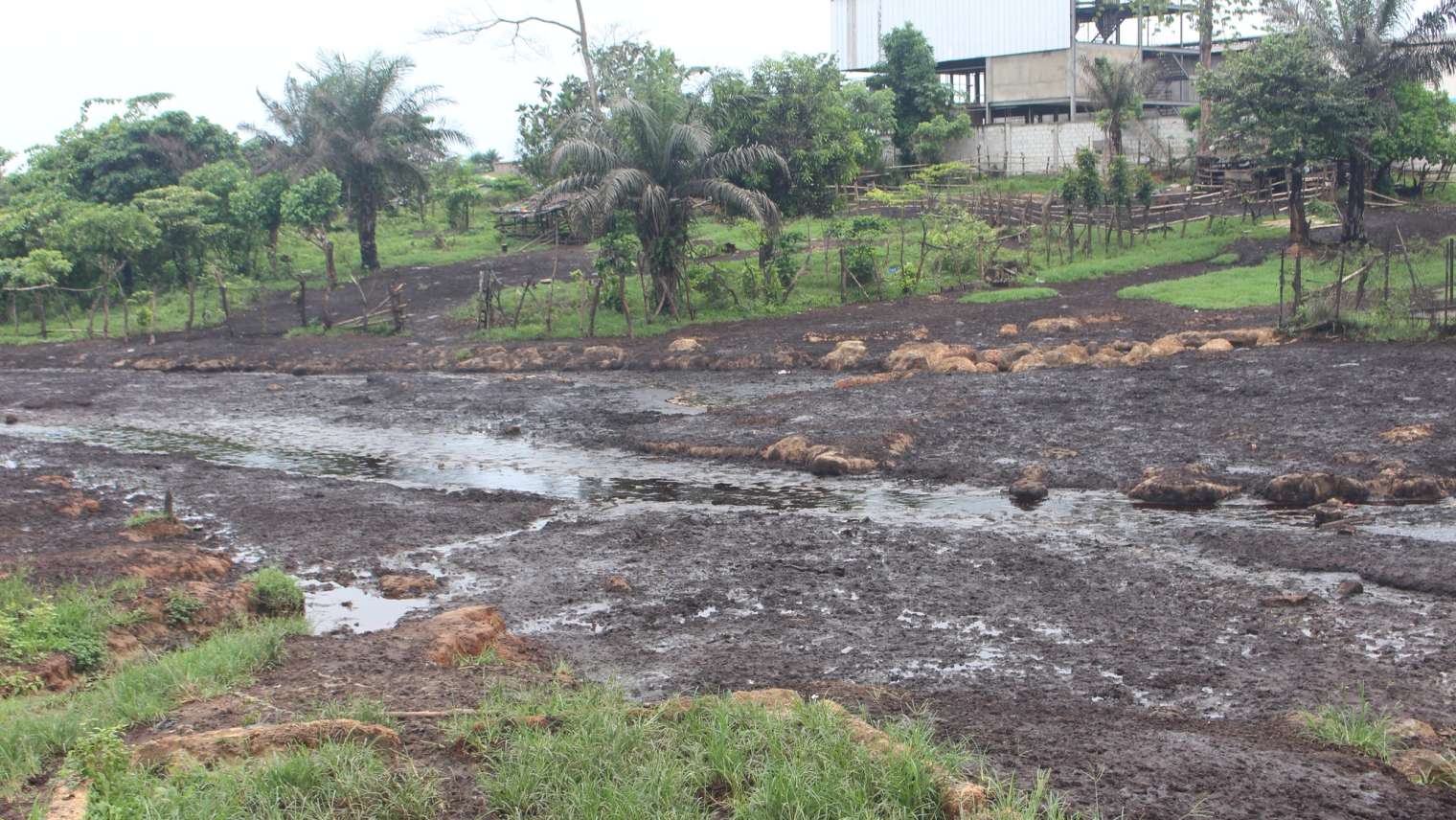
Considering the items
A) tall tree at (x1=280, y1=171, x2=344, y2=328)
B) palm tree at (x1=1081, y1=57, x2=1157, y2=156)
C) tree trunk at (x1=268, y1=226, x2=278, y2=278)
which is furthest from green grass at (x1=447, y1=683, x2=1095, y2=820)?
palm tree at (x1=1081, y1=57, x2=1157, y2=156)

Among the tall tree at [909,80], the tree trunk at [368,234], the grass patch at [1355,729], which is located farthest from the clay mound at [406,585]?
the tall tree at [909,80]

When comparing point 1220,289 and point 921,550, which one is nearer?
point 921,550

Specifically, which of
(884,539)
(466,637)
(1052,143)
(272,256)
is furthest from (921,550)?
(1052,143)

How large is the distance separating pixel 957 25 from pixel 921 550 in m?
37.0

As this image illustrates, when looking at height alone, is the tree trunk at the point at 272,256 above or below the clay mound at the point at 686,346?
above

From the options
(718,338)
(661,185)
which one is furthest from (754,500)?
Answer: (661,185)

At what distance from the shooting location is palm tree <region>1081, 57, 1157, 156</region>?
3572 cm

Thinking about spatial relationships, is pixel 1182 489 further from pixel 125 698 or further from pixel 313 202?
pixel 313 202

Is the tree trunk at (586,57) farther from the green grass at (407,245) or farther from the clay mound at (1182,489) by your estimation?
the clay mound at (1182,489)

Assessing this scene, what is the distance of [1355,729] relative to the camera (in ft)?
17.8

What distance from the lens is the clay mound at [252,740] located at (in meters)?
5.06

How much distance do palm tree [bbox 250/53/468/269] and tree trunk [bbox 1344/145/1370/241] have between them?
897 inches

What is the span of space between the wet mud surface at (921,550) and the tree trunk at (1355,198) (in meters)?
9.24

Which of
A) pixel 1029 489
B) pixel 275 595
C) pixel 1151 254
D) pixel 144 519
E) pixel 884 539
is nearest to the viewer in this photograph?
pixel 275 595
